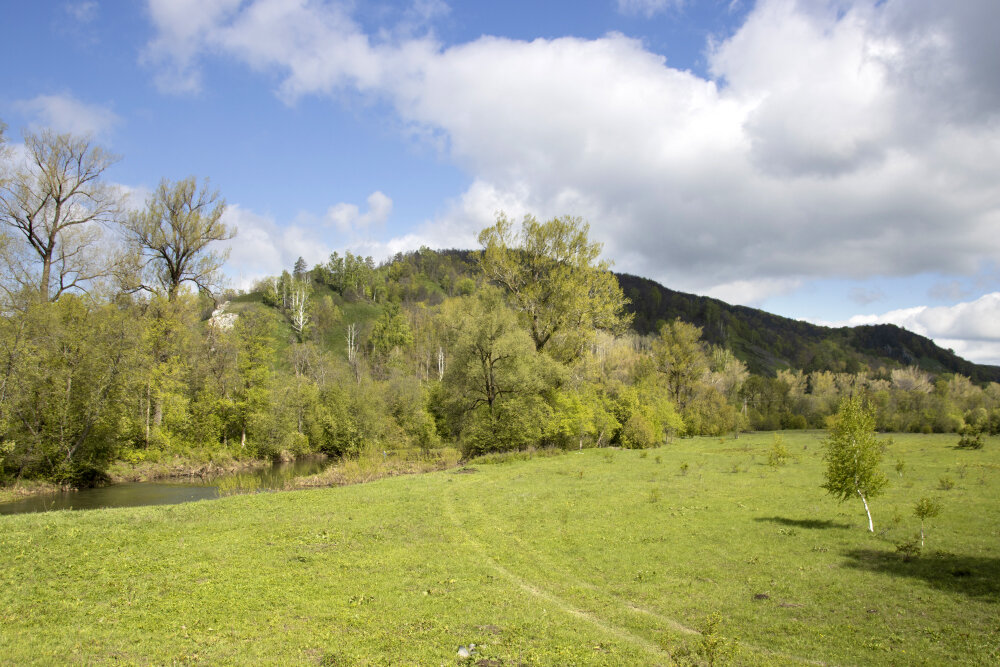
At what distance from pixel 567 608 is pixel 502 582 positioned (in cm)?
205

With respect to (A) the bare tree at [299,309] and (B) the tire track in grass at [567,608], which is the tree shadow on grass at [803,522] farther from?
(A) the bare tree at [299,309]

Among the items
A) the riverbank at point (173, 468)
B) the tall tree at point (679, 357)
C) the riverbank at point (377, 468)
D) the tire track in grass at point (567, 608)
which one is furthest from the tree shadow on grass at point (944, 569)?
the tall tree at point (679, 357)

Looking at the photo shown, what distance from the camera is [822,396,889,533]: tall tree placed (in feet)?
54.2

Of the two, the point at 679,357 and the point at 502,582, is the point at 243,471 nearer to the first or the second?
the point at 502,582

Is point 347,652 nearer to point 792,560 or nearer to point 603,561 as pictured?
point 603,561

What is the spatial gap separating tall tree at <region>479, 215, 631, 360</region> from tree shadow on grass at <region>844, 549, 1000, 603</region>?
1028 inches

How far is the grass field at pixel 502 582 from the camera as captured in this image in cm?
873

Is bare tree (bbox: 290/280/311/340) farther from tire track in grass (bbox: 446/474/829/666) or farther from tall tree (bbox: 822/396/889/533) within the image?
tall tree (bbox: 822/396/889/533)

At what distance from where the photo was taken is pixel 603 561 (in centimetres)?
1381

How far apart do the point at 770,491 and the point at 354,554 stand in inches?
764

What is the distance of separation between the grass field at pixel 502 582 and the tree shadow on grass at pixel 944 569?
0.26 feet

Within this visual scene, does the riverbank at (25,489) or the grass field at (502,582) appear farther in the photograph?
the riverbank at (25,489)


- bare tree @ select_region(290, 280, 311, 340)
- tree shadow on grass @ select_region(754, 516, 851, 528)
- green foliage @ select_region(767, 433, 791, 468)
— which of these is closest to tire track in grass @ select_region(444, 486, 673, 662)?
tree shadow on grass @ select_region(754, 516, 851, 528)

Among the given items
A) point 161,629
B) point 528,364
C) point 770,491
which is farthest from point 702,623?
point 528,364
